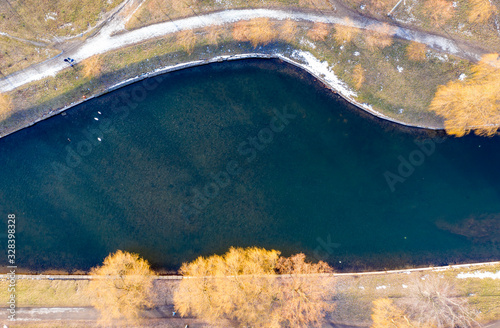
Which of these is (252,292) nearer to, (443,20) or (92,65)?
(92,65)

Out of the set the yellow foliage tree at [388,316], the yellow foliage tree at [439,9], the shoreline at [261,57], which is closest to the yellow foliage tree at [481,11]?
the yellow foliage tree at [439,9]

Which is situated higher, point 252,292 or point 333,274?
point 333,274

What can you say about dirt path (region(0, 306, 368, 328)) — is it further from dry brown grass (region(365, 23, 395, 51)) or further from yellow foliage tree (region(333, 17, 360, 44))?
yellow foliage tree (region(333, 17, 360, 44))

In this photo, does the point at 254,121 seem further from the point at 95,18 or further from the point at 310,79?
the point at 95,18

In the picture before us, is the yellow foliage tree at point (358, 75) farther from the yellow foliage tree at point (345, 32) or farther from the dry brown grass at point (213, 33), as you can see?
the dry brown grass at point (213, 33)

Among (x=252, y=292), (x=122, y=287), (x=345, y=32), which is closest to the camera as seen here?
(x=122, y=287)

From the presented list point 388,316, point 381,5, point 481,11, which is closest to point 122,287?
point 388,316
